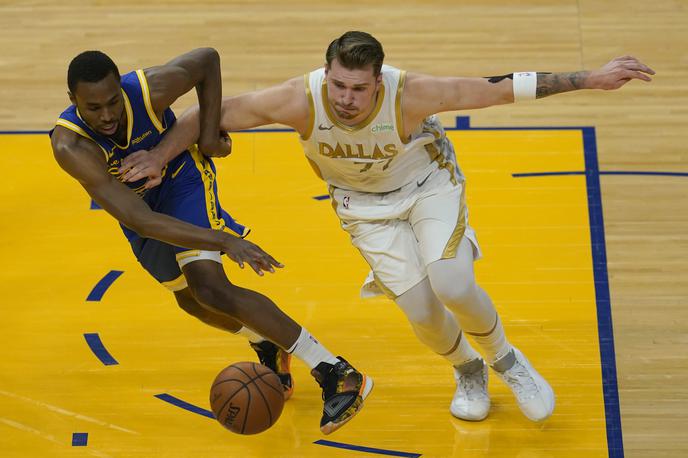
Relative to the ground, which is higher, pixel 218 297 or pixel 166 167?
pixel 166 167

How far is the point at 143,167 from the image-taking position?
5453 millimetres

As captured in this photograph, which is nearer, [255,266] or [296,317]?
[255,266]

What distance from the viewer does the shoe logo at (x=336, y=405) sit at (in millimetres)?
5520

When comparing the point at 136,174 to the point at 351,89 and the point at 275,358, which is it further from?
the point at 275,358

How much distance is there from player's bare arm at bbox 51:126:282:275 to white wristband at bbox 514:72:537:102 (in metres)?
1.50

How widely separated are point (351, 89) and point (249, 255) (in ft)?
3.05

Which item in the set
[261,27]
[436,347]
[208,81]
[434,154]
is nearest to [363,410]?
[436,347]

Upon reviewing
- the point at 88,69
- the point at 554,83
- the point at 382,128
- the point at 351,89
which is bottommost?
the point at 382,128

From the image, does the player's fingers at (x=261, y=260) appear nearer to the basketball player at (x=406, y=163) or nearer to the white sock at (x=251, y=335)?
the basketball player at (x=406, y=163)

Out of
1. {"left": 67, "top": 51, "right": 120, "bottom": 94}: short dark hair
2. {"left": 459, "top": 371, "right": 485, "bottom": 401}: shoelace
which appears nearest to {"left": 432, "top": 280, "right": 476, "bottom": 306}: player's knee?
{"left": 459, "top": 371, "right": 485, "bottom": 401}: shoelace

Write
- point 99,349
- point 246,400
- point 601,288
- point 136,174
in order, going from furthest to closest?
point 601,288
point 99,349
point 246,400
point 136,174

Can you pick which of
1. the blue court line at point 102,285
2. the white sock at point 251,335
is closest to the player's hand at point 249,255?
the white sock at point 251,335

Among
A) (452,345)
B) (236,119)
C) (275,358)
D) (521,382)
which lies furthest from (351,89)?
(521,382)

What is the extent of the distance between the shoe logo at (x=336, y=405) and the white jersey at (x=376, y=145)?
1.02 meters
